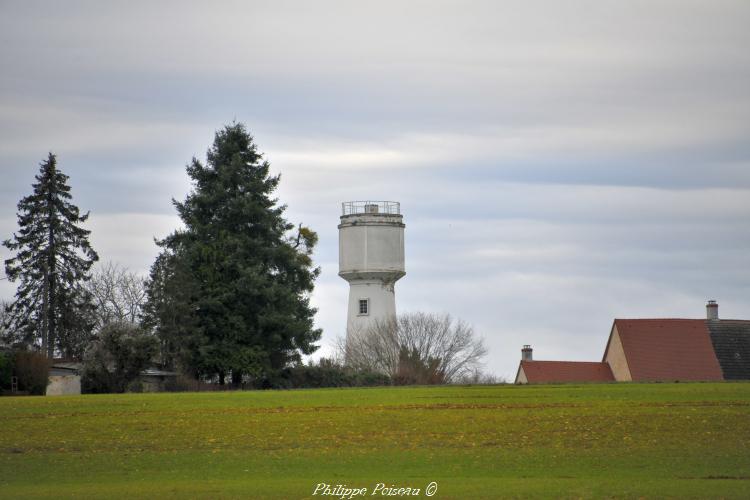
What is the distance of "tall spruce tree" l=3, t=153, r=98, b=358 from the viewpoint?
82.2 meters

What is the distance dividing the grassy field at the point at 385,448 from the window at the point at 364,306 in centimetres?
4088

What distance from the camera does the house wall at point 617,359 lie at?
79.1 meters

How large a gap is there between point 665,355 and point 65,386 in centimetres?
3528

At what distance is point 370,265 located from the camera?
8319cm

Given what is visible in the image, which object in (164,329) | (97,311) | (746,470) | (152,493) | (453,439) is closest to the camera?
(152,493)

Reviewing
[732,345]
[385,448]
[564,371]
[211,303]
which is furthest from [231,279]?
[385,448]

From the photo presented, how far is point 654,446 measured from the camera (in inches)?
1141

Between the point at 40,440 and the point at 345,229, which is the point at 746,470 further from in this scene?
the point at 345,229

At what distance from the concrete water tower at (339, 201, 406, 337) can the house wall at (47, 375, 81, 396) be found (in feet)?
83.6

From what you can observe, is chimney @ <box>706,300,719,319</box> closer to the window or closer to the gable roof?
the gable roof

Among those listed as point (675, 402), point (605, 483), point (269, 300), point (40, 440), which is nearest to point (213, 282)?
point (269, 300)

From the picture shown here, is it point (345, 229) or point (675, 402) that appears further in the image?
point (345, 229)

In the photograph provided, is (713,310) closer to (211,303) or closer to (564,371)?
(564,371)

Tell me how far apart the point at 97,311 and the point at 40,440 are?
5756 centimetres
